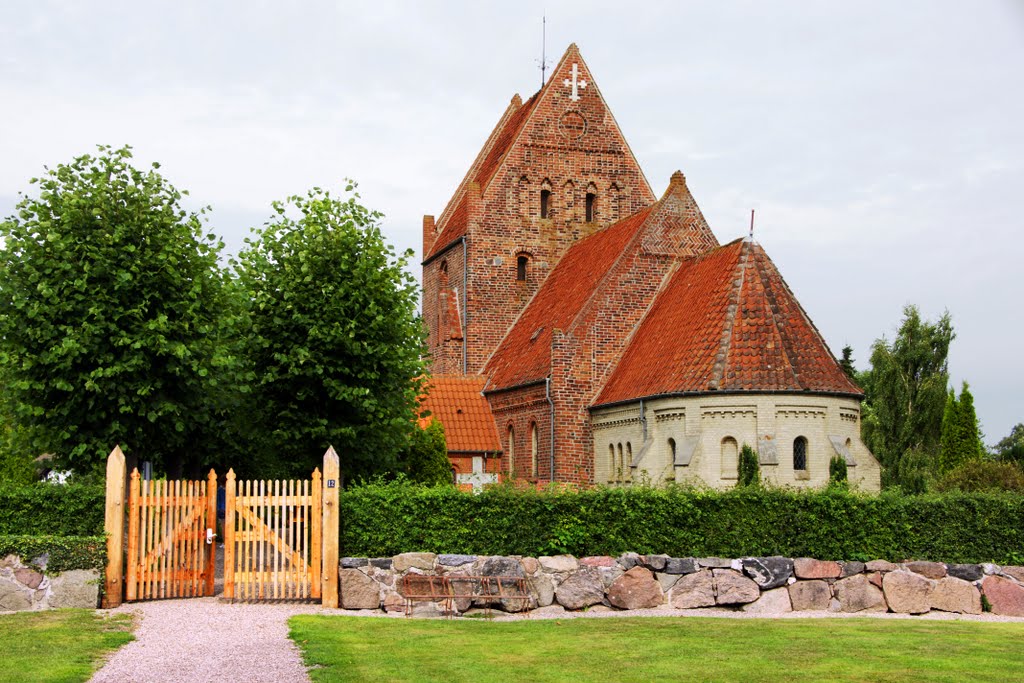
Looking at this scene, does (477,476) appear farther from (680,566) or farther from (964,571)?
(964,571)

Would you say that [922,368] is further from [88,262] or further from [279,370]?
[88,262]

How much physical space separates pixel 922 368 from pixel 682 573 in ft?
144

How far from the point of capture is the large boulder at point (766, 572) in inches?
824

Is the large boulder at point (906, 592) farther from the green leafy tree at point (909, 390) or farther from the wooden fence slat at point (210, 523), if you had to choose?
the green leafy tree at point (909, 390)

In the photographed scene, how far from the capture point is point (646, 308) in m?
38.0

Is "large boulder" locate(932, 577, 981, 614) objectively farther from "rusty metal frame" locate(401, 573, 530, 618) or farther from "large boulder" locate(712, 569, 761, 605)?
"rusty metal frame" locate(401, 573, 530, 618)

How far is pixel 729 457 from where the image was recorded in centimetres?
3152

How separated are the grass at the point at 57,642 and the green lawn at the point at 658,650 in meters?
2.53

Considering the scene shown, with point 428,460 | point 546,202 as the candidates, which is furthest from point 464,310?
point 428,460

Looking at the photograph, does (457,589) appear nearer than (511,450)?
Yes

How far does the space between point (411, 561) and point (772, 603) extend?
6248 millimetres

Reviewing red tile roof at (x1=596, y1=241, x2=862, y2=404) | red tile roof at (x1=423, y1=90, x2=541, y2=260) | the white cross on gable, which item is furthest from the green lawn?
the white cross on gable

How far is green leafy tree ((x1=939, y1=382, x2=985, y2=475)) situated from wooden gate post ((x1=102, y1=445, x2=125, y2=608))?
40244 mm

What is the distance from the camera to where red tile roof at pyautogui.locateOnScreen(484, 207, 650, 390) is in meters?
38.9
